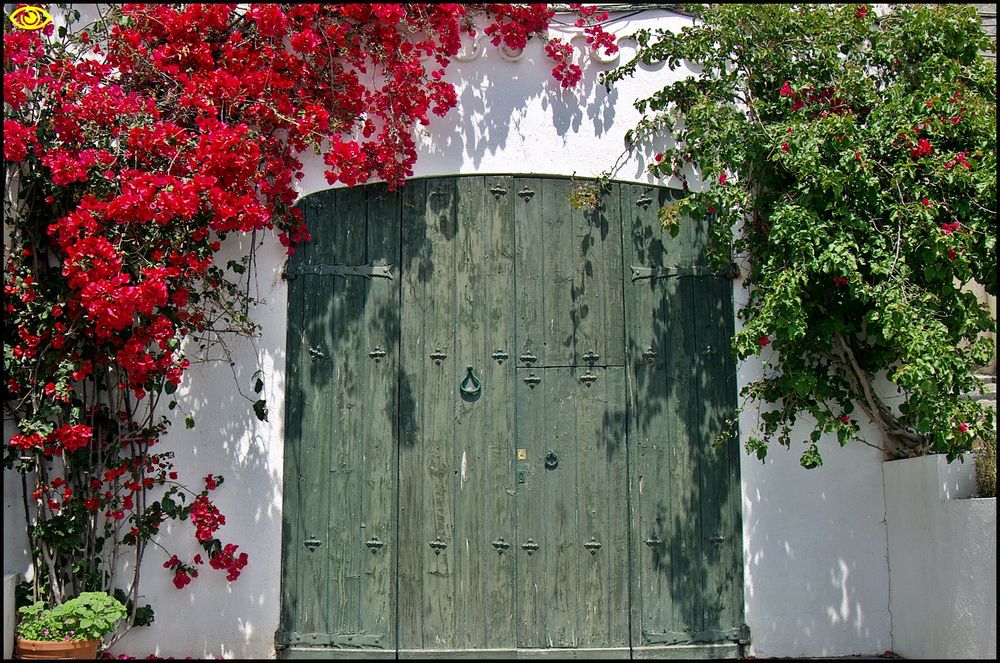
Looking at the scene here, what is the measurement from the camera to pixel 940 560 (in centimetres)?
522

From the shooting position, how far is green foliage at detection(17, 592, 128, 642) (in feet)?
16.5

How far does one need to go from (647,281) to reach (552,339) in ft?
2.13

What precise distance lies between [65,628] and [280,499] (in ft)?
4.06

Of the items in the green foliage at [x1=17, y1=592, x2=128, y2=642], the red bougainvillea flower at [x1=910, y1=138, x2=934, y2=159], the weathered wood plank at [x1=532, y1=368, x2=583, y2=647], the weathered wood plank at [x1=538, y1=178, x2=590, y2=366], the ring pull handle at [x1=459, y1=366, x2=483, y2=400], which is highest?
the red bougainvillea flower at [x1=910, y1=138, x2=934, y2=159]

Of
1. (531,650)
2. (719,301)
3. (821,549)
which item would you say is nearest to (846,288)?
(719,301)

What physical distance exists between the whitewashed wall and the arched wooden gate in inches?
4.0

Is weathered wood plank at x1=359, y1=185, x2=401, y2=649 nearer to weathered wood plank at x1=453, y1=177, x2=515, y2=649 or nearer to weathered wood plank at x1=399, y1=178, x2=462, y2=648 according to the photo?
weathered wood plank at x1=399, y1=178, x2=462, y2=648

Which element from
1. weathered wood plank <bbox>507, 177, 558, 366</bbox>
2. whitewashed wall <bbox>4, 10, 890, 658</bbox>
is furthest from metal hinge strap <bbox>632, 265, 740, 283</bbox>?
weathered wood plank <bbox>507, 177, 558, 366</bbox>

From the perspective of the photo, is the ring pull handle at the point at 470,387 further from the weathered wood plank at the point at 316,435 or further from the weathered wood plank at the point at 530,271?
the weathered wood plank at the point at 316,435

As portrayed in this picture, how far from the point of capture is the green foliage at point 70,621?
16.5 ft

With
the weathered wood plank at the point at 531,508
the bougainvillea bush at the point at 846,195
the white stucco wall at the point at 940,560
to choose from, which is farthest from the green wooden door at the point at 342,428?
the white stucco wall at the point at 940,560

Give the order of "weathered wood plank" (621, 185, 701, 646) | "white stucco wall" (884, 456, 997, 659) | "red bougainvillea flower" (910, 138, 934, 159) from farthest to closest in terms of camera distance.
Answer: "weathered wood plank" (621, 185, 701, 646)
"red bougainvillea flower" (910, 138, 934, 159)
"white stucco wall" (884, 456, 997, 659)

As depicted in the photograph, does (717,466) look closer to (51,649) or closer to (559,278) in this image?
(559,278)

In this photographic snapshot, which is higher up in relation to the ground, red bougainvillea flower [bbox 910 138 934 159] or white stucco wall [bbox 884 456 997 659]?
red bougainvillea flower [bbox 910 138 934 159]
